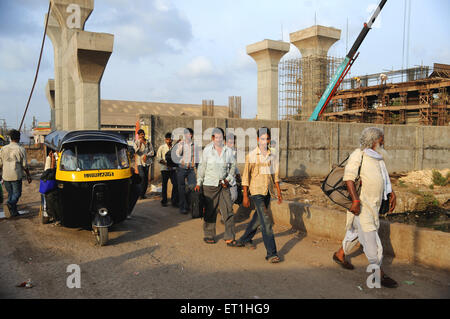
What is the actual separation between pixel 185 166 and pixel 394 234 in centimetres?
470

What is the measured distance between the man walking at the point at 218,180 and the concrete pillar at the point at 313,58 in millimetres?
22746

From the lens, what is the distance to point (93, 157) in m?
6.31

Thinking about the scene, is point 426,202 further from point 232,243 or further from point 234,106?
point 234,106

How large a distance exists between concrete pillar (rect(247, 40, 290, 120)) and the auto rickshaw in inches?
592

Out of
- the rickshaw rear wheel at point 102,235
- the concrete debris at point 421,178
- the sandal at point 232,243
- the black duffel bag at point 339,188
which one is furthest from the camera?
the concrete debris at point 421,178

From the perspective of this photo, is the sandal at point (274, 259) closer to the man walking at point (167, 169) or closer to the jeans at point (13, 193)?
the man walking at point (167, 169)

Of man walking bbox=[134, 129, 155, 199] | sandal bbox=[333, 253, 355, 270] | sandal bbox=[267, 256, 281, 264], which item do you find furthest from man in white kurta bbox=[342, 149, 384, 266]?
man walking bbox=[134, 129, 155, 199]

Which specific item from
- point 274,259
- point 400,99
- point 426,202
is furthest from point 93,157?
point 400,99

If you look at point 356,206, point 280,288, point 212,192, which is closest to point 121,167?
point 212,192

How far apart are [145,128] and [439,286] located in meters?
9.47

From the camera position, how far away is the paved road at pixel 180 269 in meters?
4.05

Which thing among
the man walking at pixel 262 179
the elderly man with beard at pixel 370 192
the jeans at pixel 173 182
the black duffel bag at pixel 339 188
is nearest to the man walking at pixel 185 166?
the jeans at pixel 173 182

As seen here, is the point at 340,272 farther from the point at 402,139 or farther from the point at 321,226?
the point at 402,139
